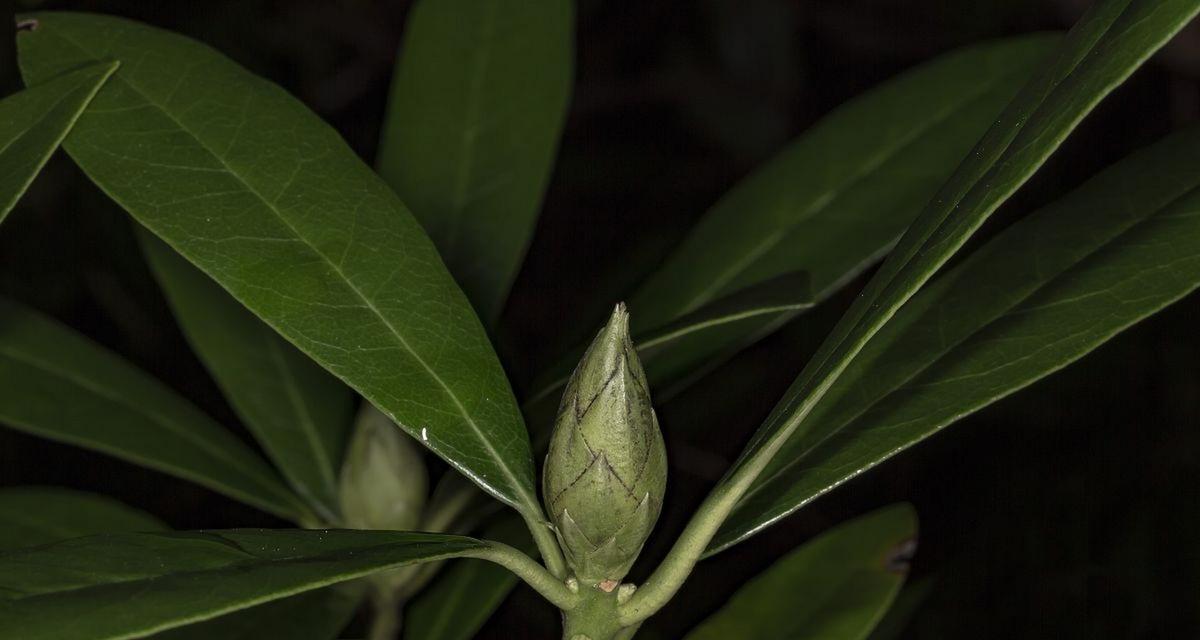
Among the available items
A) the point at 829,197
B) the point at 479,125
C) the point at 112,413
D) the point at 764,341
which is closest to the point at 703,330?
the point at 829,197

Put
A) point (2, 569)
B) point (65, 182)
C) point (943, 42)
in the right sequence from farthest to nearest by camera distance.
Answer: point (943, 42)
point (65, 182)
point (2, 569)

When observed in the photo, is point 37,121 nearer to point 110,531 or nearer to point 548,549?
point 548,549

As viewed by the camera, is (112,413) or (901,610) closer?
(112,413)

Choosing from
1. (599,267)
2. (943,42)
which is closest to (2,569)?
(599,267)

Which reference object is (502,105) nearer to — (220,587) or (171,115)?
(171,115)

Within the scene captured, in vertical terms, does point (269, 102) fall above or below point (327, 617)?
above

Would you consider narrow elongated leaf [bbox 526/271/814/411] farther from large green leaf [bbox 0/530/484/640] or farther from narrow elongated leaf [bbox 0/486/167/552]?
narrow elongated leaf [bbox 0/486/167/552]

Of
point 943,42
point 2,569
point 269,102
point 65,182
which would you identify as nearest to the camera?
point 2,569
